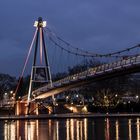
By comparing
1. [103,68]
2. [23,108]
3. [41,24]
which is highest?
[41,24]

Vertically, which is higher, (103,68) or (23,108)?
(103,68)

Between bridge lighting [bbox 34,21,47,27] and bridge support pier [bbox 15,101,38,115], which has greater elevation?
bridge lighting [bbox 34,21,47,27]

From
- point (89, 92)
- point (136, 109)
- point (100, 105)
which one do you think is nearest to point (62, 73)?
point (89, 92)

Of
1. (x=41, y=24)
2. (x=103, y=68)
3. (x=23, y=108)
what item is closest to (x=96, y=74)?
(x=103, y=68)

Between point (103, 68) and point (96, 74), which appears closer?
point (103, 68)

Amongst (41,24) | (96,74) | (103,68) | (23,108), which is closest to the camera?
(103,68)

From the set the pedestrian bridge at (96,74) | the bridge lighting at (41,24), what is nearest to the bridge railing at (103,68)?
the pedestrian bridge at (96,74)

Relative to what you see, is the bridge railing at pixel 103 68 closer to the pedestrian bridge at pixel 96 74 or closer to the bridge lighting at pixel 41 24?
the pedestrian bridge at pixel 96 74

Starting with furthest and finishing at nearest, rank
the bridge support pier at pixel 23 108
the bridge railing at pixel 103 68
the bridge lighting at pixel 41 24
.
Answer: the bridge lighting at pixel 41 24, the bridge support pier at pixel 23 108, the bridge railing at pixel 103 68

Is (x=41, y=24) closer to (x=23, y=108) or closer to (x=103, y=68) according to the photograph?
(x=23, y=108)

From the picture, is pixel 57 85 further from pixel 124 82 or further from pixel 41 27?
pixel 124 82

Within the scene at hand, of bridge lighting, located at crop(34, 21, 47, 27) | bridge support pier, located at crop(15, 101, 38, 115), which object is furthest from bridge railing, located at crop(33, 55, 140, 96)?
bridge lighting, located at crop(34, 21, 47, 27)

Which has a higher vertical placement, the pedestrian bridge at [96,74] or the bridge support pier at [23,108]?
the pedestrian bridge at [96,74]

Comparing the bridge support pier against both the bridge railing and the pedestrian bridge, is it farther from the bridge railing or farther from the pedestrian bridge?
the bridge railing
